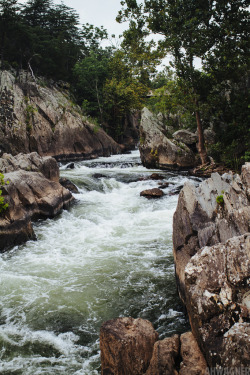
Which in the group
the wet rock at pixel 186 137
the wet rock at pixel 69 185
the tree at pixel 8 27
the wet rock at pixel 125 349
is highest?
the tree at pixel 8 27

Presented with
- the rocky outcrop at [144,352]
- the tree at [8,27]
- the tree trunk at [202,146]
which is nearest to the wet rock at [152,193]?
the tree trunk at [202,146]

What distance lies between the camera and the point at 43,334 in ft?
16.7

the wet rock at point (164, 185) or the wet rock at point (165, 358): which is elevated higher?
the wet rock at point (164, 185)

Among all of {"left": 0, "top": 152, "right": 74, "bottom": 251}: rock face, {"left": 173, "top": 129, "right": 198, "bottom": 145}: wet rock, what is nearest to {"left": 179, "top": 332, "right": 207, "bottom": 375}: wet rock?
{"left": 0, "top": 152, "right": 74, "bottom": 251}: rock face

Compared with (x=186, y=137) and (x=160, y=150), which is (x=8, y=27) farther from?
(x=186, y=137)

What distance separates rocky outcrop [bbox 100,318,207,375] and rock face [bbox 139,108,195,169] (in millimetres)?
18275

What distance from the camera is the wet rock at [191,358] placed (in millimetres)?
3084

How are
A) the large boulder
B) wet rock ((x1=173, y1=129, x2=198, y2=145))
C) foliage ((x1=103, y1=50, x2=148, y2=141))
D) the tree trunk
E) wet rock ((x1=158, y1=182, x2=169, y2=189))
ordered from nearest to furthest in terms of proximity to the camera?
the large boulder, wet rock ((x1=158, y1=182, x2=169, y2=189)), the tree trunk, wet rock ((x1=173, y1=129, x2=198, y2=145)), foliage ((x1=103, y1=50, x2=148, y2=141))

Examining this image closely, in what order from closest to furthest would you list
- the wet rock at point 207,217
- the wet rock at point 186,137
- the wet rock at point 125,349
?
the wet rock at point 125,349 < the wet rock at point 207,217 < the wet rock at point 186,137

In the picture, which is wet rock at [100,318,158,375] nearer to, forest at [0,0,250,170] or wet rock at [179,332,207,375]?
wet rock at [179,332,207,375]

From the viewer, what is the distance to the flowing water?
15.5 ft

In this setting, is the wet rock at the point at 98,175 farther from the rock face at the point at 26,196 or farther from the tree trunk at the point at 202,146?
the tree trunk at the point at 202,146

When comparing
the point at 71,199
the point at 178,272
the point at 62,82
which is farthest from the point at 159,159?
the point at 62,82

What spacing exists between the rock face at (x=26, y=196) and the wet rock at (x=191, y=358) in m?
7.03
